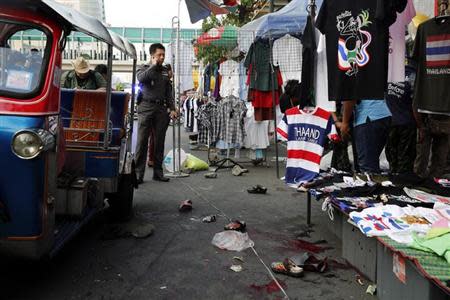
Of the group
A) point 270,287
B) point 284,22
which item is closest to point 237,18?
point 284,22

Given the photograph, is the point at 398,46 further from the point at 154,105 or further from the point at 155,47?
the point at 154,105

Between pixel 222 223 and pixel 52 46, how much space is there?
125 inches

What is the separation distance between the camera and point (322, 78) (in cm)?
507

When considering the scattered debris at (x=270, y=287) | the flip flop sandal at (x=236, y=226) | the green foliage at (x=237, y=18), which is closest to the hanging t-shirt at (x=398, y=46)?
the flip flop sandal at (x=236, y=226)

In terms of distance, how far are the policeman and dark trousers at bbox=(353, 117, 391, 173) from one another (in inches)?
153

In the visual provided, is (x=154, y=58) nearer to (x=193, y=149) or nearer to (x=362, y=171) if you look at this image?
(x=362, y=171)

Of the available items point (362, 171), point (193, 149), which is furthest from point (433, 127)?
point (193, 149)

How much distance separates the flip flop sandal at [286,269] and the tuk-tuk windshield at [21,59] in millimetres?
2547

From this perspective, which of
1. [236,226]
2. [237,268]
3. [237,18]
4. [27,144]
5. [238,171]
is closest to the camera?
[27,144]

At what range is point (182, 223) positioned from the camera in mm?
5738

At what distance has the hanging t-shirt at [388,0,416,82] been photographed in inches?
187

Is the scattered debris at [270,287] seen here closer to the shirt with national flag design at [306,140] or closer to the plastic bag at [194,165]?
the shirt with national flag design at [306,140]

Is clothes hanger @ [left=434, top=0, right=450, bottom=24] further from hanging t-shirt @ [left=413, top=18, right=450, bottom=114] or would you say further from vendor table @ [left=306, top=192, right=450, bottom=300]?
vendor table @ [left=306, top=192, right=450, bottom=300]

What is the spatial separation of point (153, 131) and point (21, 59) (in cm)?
496
